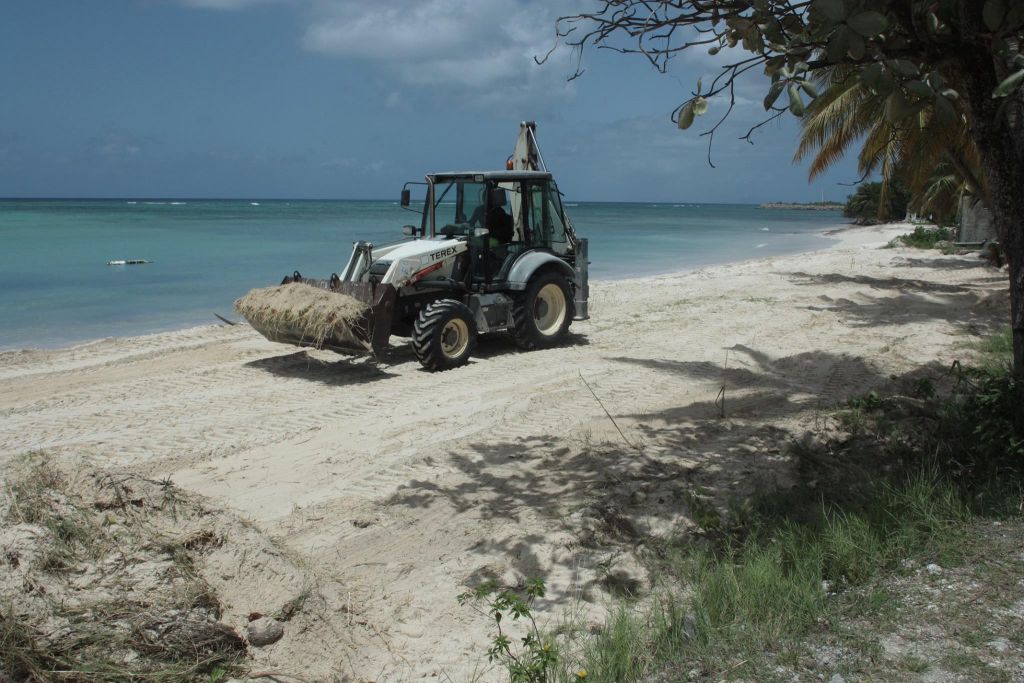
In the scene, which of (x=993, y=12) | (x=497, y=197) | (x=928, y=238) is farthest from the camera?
(x=928, y=238)

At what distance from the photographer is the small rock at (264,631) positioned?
387cm

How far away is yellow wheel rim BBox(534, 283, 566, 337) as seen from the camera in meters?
11.3

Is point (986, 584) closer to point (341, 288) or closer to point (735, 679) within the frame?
point (735, 679)

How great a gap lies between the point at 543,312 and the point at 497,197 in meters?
1.72

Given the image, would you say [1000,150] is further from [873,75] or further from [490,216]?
[490,216]

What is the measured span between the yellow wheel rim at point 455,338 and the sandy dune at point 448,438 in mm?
236

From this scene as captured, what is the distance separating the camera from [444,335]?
388 inches

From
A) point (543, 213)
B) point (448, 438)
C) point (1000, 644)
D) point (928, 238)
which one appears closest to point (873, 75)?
point (1000, 644)

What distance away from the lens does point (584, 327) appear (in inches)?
514

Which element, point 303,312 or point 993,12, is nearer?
point 993,12

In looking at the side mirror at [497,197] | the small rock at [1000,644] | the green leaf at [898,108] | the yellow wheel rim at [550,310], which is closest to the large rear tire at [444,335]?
the side mirror at [497,197]

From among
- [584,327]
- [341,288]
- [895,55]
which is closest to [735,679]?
[895,55]

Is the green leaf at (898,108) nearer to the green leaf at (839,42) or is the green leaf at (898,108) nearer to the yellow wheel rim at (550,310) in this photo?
the green leaf at (839,42)

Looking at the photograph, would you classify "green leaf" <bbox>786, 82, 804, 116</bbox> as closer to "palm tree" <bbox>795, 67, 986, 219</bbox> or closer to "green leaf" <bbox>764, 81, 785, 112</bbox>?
"green leaf" <bbox>764, 81, 785, 112</bbox>
